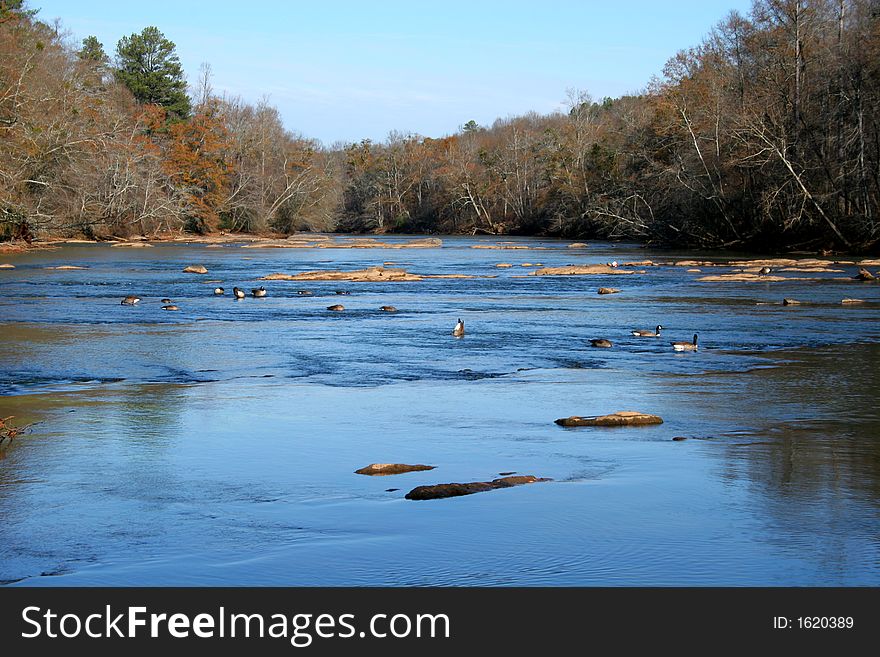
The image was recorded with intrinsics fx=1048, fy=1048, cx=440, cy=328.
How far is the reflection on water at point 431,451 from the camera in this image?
663cm

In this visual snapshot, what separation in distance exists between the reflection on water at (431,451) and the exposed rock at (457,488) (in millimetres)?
153

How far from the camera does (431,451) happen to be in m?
10.1

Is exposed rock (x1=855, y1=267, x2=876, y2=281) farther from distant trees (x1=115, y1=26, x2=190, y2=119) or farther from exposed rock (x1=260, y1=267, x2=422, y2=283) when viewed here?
distant trees (x1=115, y1=26, x2=190, y2=119)

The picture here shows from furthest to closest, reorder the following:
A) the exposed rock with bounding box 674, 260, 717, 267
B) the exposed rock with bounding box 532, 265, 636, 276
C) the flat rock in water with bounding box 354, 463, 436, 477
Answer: the exposed rock with bounding box 674, 260, 717, 267
the exposed rock with bounding box 532, 265, 636, 276
the flat rock in water with bounding box 354, 463, 436, 477

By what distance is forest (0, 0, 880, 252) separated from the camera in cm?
4528

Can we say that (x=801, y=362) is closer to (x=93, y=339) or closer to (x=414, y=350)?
(x=414, y=350)

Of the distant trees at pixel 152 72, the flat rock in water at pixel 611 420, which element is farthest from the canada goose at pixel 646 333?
the distant trees at pixel 152 72

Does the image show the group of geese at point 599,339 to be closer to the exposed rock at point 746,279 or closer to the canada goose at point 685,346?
the canada goose at point 685,346

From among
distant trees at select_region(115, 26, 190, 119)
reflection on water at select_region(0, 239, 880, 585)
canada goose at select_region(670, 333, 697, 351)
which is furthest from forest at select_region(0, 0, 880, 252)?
canada goose at select_region(670, 333, 697, 351)

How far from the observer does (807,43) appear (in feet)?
155

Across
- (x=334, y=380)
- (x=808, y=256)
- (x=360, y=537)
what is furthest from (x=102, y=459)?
(x=808, y=256)

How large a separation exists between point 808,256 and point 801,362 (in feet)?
104

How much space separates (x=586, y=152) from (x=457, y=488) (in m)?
78.5

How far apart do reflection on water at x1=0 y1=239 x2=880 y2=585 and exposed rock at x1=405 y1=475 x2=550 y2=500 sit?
0.15 meters
